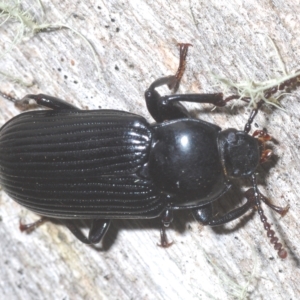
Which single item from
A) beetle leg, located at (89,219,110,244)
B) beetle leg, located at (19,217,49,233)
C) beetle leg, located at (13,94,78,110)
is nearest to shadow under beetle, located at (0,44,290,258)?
beetle leg, located at (13,94,78,110)

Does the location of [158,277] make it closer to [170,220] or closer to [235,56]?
[170,220]

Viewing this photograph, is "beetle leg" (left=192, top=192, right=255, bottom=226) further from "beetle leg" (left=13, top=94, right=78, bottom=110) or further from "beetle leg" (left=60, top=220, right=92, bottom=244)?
"beetle leg" (left=13, top=94, right=78, bottom=110)

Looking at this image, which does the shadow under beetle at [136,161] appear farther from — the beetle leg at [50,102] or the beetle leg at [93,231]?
the beetle leg at [93,231]

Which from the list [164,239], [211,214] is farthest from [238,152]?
[164,239]

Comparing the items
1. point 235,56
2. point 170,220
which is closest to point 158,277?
point 170,220

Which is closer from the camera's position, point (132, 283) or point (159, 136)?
point (159, 136)

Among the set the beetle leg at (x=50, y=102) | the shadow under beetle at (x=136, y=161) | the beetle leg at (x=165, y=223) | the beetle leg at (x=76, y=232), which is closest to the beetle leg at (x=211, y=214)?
the shadow under beetle at (x=136, y=161)
